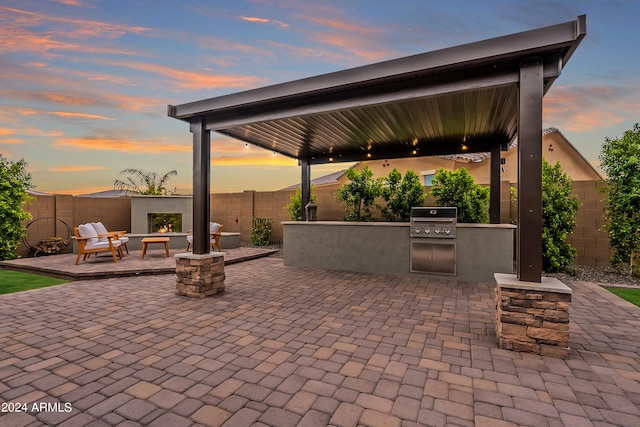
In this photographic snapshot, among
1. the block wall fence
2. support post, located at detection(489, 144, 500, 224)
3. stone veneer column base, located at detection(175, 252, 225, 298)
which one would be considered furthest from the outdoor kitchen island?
stone veneer column base, located at detection(175, 252, 225, 298)

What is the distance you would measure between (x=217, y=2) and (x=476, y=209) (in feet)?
21.3

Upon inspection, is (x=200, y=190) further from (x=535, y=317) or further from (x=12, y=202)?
(x=12, y=202)

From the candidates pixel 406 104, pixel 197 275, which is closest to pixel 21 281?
pixel 197 275

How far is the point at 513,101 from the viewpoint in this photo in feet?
12.9

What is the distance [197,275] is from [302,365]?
2442 mm

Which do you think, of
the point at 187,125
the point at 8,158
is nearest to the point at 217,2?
the point at 187,125

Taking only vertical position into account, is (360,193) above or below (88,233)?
above

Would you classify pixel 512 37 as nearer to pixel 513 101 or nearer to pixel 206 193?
pixel 513 101

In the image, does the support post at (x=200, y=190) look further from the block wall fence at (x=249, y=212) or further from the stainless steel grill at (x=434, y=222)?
the block wall fence at (x=249, y=212)

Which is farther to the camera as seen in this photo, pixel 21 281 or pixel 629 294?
pixel 21 281

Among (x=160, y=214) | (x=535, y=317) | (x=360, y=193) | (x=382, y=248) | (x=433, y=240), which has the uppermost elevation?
(x=360, y=193)

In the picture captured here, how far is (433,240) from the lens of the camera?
220 inches

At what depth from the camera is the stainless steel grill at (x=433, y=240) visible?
5.45m

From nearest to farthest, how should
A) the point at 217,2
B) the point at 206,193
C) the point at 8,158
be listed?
the point at 206,193 < the point at 217,2 < the point at 8,158
